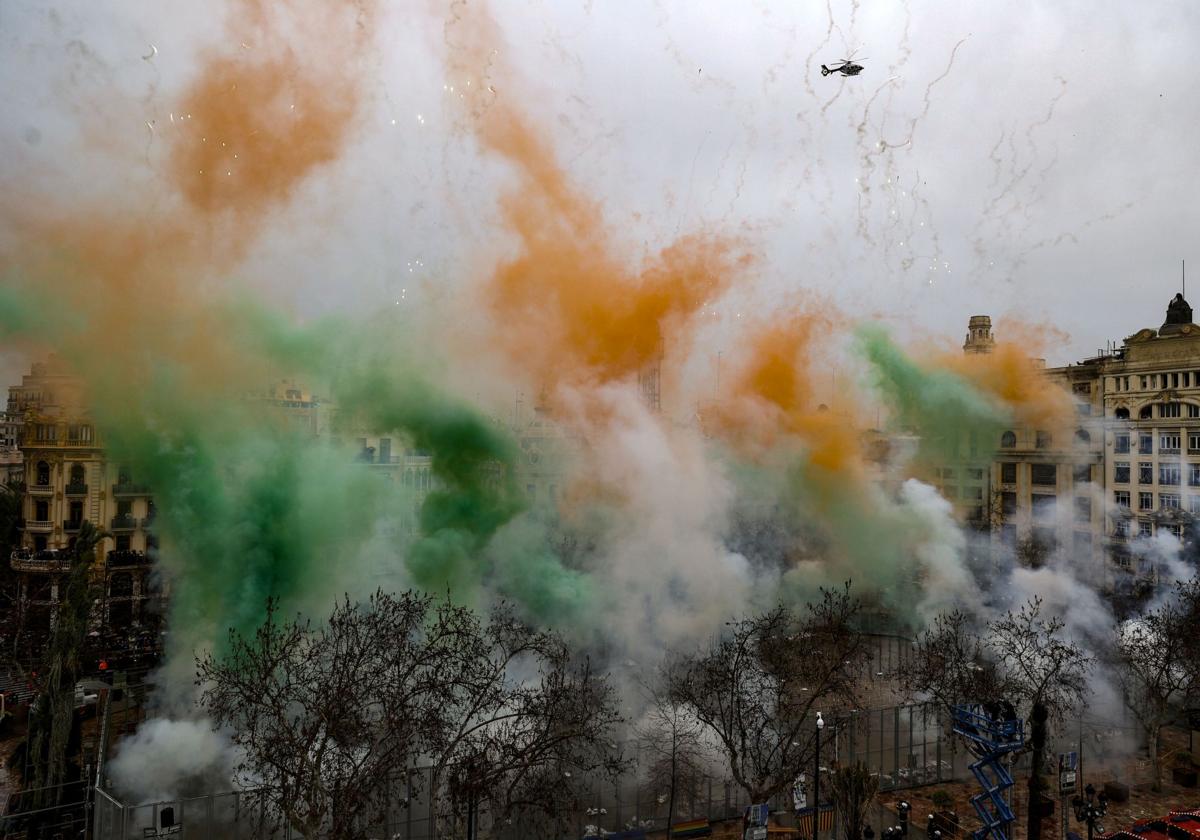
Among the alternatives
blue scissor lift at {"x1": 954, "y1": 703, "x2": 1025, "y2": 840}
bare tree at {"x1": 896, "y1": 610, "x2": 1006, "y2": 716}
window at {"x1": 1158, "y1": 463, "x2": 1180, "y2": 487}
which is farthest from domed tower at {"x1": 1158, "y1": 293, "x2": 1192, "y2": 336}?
blue scissor lift at {"x1": 954, "y1": 703, "x2": 1025, "y2": 840}

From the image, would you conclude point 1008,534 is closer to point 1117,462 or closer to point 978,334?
point 1117,462

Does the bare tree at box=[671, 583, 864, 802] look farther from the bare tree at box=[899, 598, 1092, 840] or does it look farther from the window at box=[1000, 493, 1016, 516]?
the window at box=[1000, 493, 1016, 516]

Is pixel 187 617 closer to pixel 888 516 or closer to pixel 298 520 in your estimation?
pixel 298 520

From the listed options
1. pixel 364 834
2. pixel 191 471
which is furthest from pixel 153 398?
pixel 364 834

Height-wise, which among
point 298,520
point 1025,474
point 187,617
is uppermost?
point 1025,474

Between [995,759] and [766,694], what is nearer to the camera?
[995,759]

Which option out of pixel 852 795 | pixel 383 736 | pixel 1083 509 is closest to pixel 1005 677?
pixel 852 795
